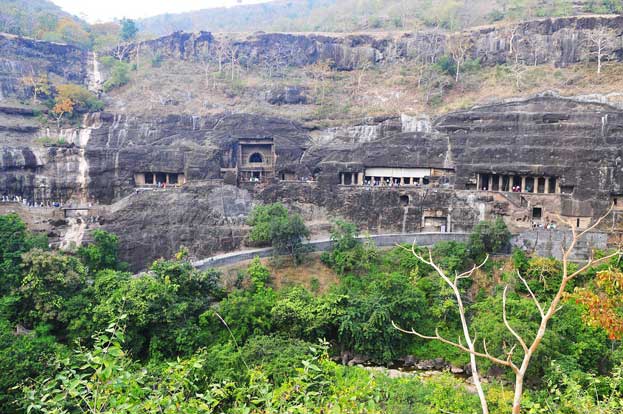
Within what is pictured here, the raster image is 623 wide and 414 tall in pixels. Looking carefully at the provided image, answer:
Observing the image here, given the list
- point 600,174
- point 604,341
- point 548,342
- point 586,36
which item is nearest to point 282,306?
point 548,342

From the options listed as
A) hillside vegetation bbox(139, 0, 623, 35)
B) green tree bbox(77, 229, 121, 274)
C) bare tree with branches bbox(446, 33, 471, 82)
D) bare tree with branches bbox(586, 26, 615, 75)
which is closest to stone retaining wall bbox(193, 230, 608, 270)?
green tree bbox(77, 229, 121, 274)

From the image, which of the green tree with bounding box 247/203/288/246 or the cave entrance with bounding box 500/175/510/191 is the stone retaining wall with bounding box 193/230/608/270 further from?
the cave entrance with bounding box 500/175/510/191

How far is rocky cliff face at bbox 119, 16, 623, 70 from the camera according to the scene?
3566 cm

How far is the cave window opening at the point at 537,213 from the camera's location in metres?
26.6

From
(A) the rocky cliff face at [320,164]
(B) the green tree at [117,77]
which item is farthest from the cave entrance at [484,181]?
(B) the green tree at [117,77]

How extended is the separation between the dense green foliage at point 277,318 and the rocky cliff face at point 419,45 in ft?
68.4

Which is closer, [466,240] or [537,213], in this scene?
[466,240]

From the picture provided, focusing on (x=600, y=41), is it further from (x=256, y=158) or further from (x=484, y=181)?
(x=256, y=158)

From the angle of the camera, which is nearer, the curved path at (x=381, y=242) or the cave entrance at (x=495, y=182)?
the curved path at (x=381, y=242)

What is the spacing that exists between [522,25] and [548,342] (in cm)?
3151

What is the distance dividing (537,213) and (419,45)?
904 inches

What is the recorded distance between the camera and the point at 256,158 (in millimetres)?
34531

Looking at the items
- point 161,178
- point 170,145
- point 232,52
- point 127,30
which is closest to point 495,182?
point 170,145

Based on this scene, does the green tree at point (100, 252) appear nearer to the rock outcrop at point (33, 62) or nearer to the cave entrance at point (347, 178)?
the cave entrance at point (347, 178)
